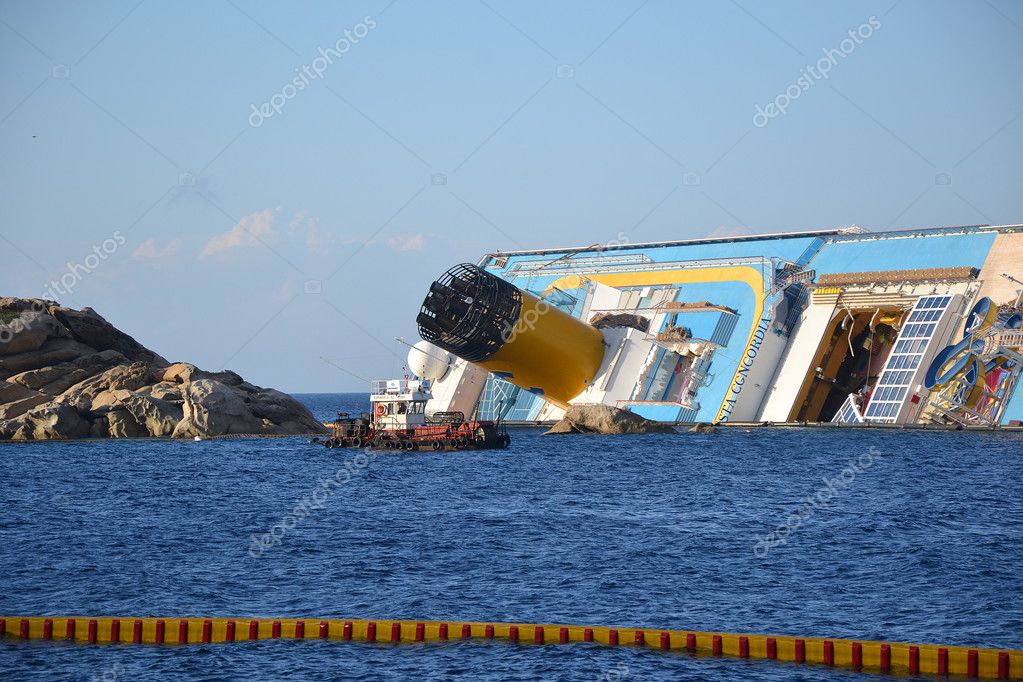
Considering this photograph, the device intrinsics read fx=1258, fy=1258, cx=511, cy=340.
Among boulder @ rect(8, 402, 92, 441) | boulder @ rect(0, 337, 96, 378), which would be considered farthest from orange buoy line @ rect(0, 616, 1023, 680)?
boulder @ rect(0, 337, 96, 378)

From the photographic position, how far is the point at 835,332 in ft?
265

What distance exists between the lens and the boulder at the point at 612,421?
79188 millimetres

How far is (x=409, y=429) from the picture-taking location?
235ft

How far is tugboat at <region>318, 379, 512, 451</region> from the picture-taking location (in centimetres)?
7062

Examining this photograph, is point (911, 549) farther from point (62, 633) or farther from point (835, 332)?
point (835, 332)

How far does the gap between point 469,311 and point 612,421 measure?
46.7 feet

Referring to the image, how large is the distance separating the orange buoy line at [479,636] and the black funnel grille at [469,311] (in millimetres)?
45450

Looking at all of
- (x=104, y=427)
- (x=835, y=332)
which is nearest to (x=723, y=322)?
(x=835, y=332)

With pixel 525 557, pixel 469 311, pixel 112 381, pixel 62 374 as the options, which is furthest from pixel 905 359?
pixel 62 374

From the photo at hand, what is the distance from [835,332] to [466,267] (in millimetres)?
25547

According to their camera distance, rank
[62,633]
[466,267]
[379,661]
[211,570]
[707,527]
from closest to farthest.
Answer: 1. [379,661]
2. [62,633]
3. [211,570]
4. [707,527]
5. [466,267]

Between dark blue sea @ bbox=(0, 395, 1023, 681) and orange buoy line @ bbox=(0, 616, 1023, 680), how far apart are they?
43 cm

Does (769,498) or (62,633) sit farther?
(769,498)

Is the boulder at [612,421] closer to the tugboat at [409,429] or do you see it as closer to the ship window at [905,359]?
the tugboat at [409,429]
